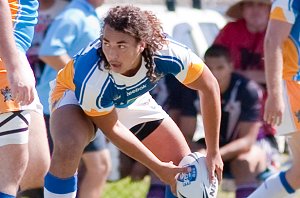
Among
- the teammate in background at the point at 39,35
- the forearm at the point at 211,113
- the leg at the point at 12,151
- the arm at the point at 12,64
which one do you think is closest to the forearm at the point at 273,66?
the forearm at the point at 211,113

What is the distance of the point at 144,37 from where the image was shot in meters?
5.34

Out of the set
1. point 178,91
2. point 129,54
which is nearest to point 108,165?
point 178,91

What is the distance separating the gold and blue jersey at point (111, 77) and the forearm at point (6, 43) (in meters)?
0.68

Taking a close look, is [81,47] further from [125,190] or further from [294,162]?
[125,190]

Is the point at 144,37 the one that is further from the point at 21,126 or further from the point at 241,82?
the point at 241,82

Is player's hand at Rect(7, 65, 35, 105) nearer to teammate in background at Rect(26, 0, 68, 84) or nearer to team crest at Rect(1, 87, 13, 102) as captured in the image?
team crest at Rect(1, 87, 13, 102)

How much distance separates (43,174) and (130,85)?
0.60 meters

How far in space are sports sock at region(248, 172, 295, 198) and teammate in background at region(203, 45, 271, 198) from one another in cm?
62

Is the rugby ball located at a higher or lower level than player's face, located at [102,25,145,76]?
lower

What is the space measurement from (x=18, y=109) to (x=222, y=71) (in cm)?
254

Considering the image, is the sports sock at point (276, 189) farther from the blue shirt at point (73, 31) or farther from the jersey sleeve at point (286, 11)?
the blue shirt at point (73, 31)

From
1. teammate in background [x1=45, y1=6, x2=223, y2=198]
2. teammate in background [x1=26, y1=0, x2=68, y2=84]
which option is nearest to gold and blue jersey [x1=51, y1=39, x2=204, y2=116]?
teammate in background [x1=45, y1=6, x2=223, y2=198]

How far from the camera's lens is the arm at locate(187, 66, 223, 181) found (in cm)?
559

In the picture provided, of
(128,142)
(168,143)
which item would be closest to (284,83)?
(168,143)
